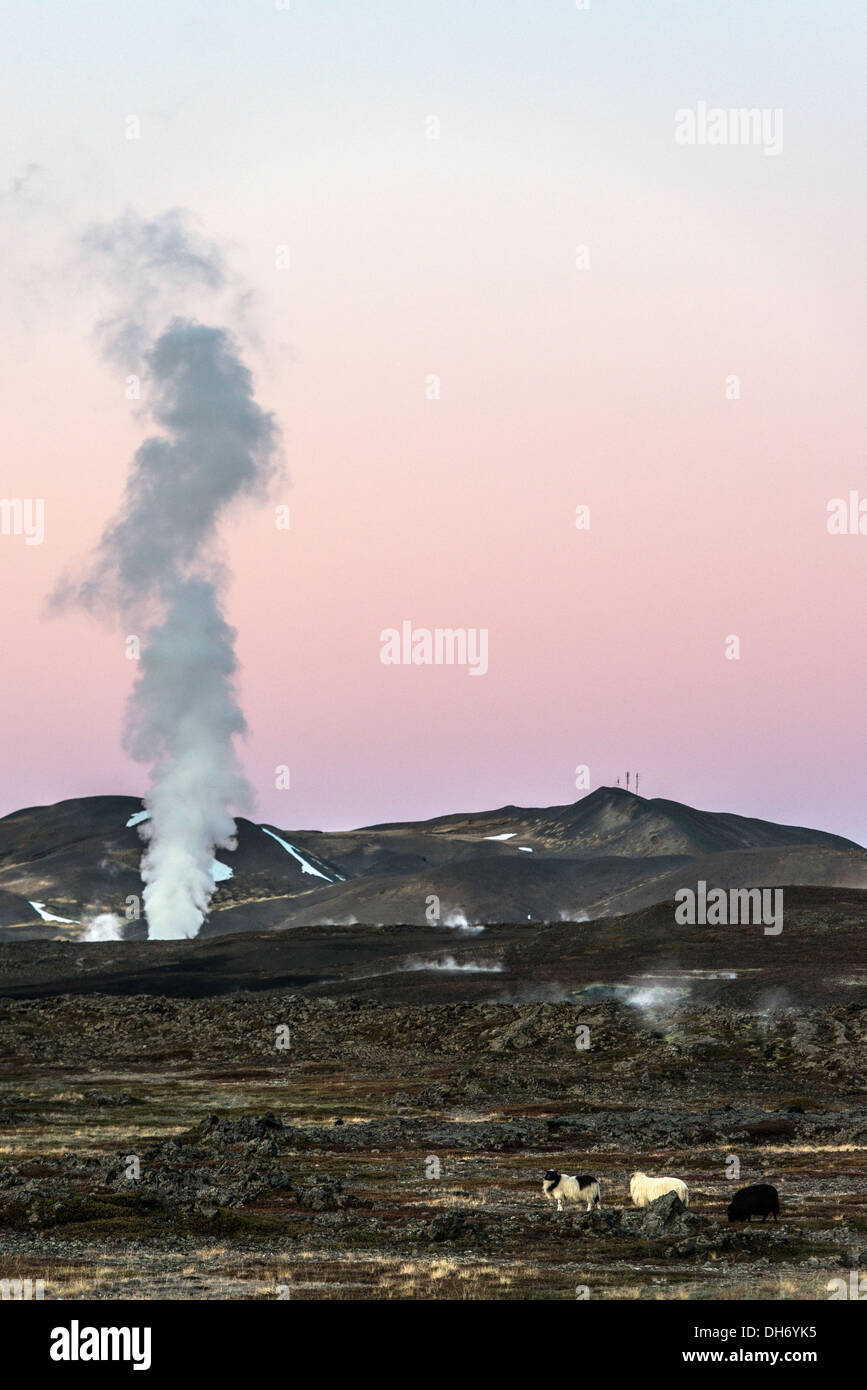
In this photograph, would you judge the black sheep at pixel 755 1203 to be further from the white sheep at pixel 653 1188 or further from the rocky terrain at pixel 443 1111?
Answer: the white sheep at pixel 653 1188

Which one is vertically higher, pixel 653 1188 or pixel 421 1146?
pixel 653 1188

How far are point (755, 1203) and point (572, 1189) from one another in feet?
17.6

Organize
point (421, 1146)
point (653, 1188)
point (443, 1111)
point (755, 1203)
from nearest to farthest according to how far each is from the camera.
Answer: point (755, 1203) → point (653, 1188) → point (421, 1146) → point (443, 1111)

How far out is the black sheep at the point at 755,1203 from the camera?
36.9 m

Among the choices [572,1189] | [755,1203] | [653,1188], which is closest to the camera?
[755,1203]

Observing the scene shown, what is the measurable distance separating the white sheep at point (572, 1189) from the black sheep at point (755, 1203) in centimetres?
385

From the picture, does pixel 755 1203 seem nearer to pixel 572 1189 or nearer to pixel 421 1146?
pixel 572 1189

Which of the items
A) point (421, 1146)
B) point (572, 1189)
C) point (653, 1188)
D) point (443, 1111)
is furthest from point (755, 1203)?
point (443, 1111)

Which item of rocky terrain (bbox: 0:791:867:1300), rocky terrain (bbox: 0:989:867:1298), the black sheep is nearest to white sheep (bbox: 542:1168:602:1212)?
rocky terrain (bbox: 0:791:867:1300)

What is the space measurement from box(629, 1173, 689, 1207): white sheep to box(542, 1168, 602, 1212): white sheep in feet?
3.66

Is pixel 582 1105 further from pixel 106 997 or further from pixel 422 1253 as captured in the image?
pixel 106 997

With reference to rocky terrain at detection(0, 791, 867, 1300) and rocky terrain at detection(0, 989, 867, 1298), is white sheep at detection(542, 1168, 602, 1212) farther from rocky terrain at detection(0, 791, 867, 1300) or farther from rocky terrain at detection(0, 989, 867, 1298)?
rocky terrain at detection(0, 989, 867, 1298)

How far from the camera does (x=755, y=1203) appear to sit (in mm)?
36969

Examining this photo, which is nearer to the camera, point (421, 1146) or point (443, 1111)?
point (421, 1146)
